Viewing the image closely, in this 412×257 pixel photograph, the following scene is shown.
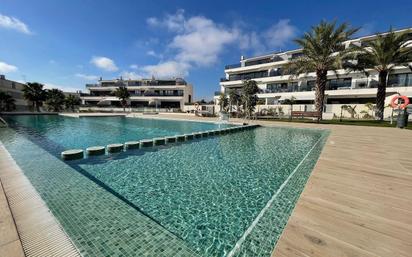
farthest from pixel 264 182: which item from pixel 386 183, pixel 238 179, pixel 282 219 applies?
pixel 386 183

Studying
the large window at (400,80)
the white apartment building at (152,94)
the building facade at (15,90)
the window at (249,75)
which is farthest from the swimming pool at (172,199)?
the white apartment building at (152,94)

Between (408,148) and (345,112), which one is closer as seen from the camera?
(408,148)

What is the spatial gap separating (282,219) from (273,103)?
36297 mm

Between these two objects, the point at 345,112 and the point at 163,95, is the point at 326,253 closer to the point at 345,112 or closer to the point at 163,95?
the point at 345,112

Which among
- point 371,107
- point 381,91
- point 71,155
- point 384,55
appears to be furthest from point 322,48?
point 71,155

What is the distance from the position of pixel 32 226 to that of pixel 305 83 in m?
39.4

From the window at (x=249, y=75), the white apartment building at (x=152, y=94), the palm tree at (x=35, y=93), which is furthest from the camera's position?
the white apartment building at (x=152, y=94)

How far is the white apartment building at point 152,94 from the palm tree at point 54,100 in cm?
1027

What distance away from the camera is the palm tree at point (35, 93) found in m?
40.2

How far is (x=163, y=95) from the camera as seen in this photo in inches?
2304

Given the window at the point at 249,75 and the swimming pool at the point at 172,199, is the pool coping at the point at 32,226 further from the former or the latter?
the window at the point at 249,75

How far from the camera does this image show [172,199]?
4574mm

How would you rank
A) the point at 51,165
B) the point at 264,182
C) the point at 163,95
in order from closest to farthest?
the point at 264,182 → the point at 51,165 → the point at 163,95

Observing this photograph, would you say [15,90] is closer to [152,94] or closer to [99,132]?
[152,94]
